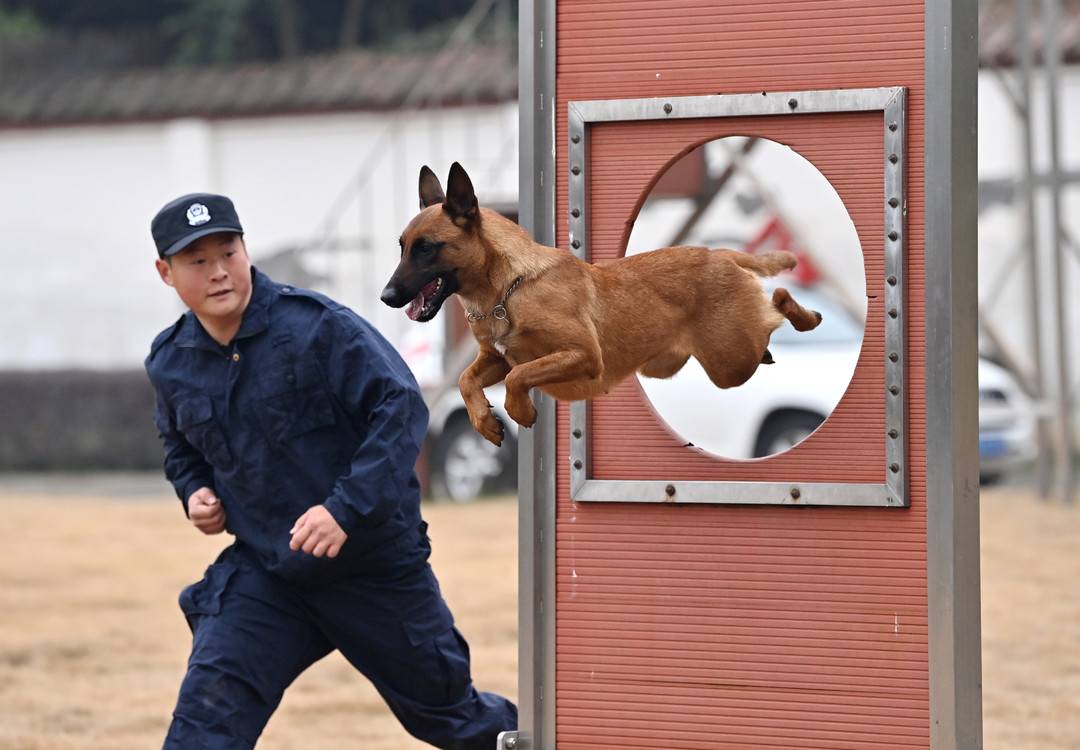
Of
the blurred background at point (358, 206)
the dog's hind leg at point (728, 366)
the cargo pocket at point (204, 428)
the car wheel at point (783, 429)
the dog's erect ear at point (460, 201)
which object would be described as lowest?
the car wheel at point (783, 429)

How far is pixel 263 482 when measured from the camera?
14.6 feet

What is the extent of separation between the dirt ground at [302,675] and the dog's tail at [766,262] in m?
2.78

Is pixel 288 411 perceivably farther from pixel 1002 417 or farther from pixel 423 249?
pixel 1002 417

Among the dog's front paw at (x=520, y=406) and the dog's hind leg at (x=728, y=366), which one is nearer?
the dog's front paw at (x=520, y=406)

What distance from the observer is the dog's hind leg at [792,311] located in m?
3.69

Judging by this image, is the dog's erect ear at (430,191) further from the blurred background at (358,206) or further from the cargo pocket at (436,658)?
the blurred background at (358,206)

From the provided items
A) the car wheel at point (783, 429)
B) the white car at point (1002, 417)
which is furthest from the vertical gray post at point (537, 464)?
the white car at point (1002, 417)

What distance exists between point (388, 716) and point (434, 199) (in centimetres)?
375

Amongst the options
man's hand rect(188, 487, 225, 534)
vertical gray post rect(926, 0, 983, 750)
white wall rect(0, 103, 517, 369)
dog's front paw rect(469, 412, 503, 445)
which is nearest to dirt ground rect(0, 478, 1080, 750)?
man's hand rect(188, 487, 225, 534)

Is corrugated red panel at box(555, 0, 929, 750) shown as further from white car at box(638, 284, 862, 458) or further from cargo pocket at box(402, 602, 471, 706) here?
white car at box(638, 284, 862, 458)

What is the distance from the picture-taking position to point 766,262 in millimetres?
3799

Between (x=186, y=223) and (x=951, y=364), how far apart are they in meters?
1.85

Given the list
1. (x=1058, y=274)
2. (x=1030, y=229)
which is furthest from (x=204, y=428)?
(x=1030, y=229)

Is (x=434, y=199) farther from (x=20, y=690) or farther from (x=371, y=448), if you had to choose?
(x=20, y=690)
